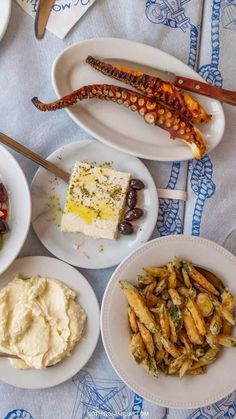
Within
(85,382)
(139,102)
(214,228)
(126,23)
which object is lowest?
(85,382)

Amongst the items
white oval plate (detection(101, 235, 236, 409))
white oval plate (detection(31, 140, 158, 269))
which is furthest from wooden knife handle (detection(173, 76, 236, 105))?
white oval plate (detection(101, 235, 236, 409))

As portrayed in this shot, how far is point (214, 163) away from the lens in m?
1.27

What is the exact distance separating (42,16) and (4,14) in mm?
83

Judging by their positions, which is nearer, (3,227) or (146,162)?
(3,227)

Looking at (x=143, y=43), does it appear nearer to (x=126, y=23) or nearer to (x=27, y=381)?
(x=126, y=23)

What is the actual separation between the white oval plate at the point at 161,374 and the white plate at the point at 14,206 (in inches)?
8.5

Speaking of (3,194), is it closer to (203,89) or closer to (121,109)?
(121,109)

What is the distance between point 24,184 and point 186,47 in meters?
0.48

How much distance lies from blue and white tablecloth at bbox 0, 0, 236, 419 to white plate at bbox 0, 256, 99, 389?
45mm

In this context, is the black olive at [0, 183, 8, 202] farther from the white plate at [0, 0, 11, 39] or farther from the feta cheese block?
the white plate at [0, 0, 11, 39]

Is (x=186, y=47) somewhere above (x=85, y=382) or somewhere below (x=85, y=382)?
above

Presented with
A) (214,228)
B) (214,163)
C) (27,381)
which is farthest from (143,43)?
(27,381)

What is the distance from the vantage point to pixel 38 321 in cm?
121

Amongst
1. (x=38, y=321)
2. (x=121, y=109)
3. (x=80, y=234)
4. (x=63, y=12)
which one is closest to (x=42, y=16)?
(x=63, y=12)
